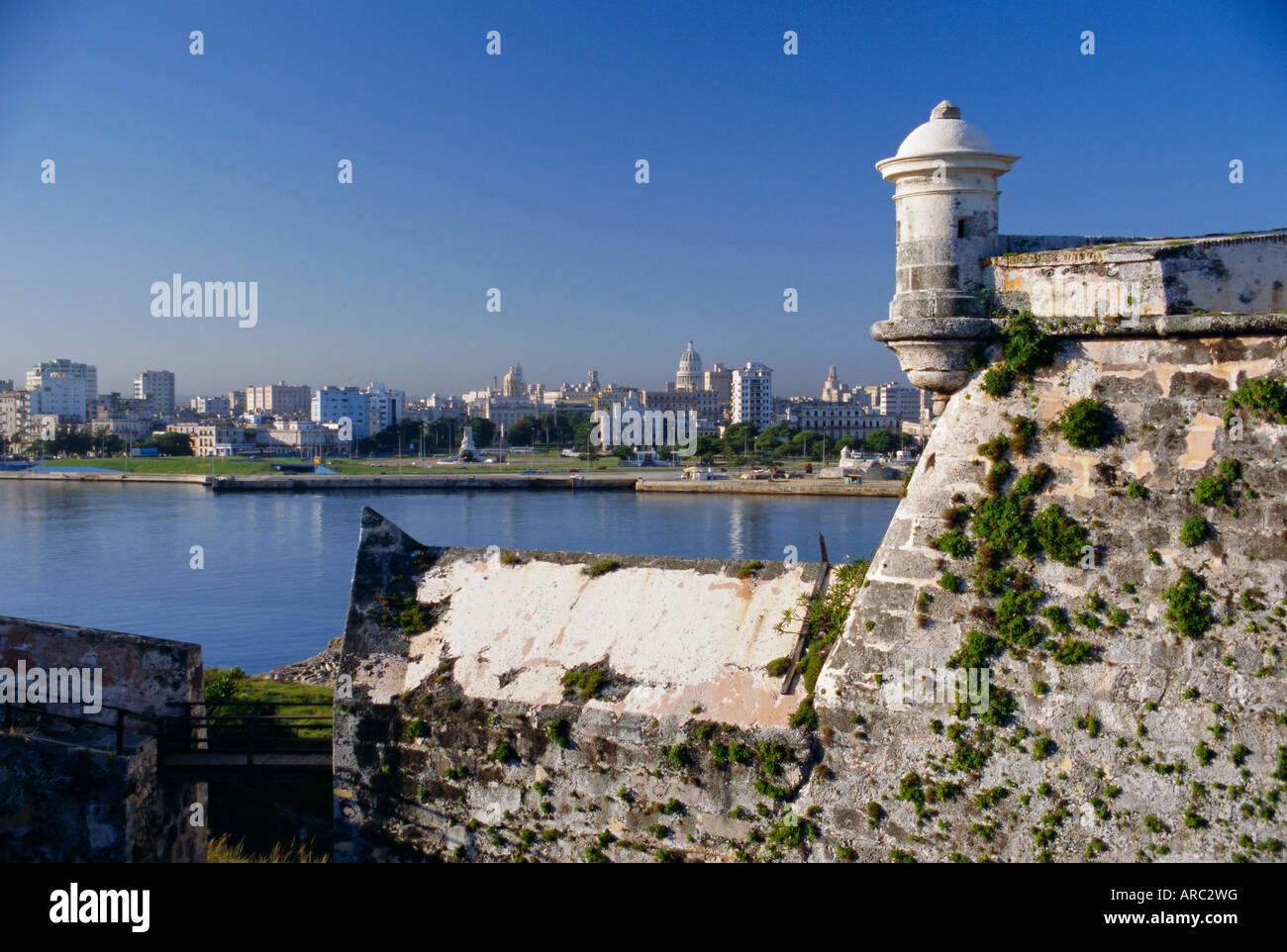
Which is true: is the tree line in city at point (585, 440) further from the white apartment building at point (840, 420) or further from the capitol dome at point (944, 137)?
the capitol dome at point (944, 137)

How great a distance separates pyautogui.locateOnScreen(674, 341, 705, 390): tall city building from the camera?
533 ft

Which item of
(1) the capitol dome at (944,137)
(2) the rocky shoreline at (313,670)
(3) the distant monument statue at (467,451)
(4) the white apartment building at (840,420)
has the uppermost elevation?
(4) the white apartment building at (840,420)

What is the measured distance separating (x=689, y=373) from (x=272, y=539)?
128m

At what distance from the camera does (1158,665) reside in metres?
4.10

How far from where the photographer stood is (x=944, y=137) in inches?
185

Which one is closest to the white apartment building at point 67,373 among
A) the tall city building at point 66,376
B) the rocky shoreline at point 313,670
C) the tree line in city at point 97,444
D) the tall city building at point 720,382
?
the tall city building at point 66,376

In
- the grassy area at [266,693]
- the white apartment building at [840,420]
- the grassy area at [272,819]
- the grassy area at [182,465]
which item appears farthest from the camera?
the white apartment building at [840,420]

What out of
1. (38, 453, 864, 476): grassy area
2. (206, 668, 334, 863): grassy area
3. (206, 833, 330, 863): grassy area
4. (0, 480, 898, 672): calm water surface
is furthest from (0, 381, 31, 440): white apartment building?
(206, 833, 330, 863): grassy area

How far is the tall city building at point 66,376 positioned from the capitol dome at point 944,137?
160220mm

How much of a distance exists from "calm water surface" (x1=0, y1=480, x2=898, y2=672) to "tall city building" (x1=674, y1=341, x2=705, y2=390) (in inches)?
4025

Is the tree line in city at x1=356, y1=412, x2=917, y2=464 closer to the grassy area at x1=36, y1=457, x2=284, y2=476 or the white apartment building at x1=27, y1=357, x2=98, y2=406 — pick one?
the grassy area at x1=36, y1=457, x2=284, y2=476

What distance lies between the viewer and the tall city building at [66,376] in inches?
5714
